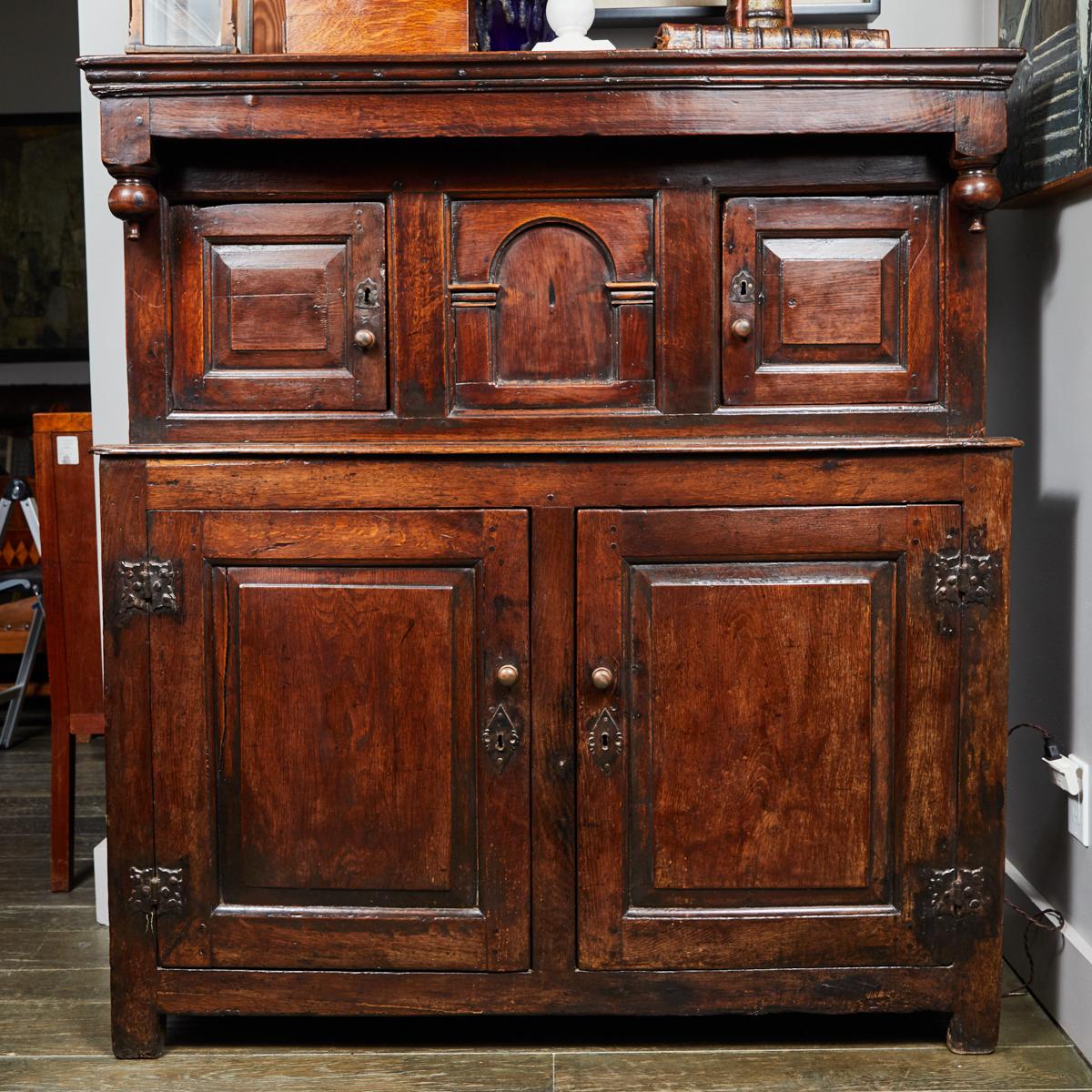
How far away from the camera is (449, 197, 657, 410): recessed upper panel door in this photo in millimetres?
1812

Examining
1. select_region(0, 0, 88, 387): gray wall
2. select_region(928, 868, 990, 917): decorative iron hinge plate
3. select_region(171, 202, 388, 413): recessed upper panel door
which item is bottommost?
select_region(928, 868, 990, 917): decorative iron hinge plate

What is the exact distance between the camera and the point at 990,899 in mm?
1819

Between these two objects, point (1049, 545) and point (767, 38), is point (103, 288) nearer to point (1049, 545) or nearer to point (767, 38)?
point (767, 38)

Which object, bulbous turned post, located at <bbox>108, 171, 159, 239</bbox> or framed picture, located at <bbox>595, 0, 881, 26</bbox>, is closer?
bulbous turned post, located at <bbox>108, 171, 159, 239</bbox>

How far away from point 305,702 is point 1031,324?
144 centimetres

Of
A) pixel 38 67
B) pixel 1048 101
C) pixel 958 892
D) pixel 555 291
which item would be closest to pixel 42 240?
pixel 38 67

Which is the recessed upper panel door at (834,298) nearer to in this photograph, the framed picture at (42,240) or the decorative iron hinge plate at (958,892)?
the decorative iron hinge plate at (958,892)

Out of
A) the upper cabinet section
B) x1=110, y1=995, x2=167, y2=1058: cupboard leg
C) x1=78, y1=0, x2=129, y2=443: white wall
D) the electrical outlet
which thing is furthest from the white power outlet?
x1=78, y1=0, x2=129, y2=443: white wall

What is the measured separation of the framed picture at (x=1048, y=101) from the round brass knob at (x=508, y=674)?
116 cm

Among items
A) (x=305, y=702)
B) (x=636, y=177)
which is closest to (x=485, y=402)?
(x=636, y=177)

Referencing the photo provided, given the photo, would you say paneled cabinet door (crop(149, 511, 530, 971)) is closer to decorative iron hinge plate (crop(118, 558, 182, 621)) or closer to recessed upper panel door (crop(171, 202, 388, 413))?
decorative iron hinge plate (crop(118, 558, 182, 621))

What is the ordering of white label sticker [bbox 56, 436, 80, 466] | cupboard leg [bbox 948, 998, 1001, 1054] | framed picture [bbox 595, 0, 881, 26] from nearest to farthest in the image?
cupboard leg [bbox 948, 998, 1001, 1054]
framed picture [bbox 595, 0, 881, 26]
white label sticker [bbox 56, 436, 80, 466]

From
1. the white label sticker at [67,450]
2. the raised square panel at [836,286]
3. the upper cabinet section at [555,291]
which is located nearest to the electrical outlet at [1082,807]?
the upper cabinet section at [555,291]

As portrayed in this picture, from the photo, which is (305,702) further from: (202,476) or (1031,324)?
(1031,324)
